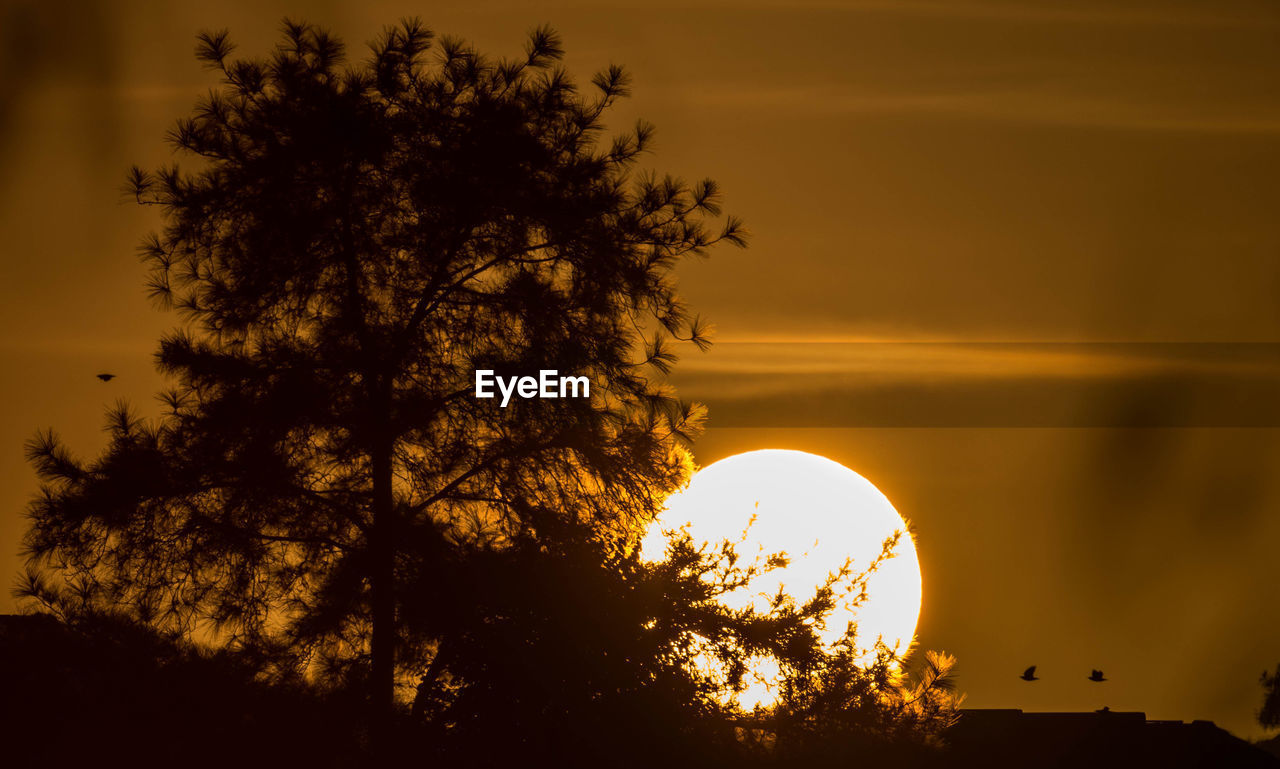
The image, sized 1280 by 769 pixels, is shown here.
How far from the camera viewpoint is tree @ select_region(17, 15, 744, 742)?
35.7 feet

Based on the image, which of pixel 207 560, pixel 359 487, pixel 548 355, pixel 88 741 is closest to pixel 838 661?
pixel 548 355

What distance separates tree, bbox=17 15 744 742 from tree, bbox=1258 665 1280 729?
177ft

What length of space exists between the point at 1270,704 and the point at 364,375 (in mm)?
56296

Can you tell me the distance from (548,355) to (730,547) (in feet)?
7.68

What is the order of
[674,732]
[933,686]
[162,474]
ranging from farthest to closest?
[933,686], [162,474], [674,732]

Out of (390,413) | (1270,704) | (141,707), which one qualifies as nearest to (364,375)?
(390,413)

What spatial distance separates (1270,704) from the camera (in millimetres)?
56125

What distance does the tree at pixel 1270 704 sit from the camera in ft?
183

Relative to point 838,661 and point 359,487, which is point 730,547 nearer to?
point 838,661

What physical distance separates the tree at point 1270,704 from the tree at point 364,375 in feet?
177

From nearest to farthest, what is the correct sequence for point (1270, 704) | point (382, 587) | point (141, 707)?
point (141, 707) < point (382, 587) < point (1270, 704)

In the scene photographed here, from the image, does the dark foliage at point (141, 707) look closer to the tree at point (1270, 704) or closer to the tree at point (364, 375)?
the tree at point (364, 375)

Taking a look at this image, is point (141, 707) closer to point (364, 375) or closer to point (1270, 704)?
point (364, 375)

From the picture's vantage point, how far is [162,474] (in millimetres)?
10781
